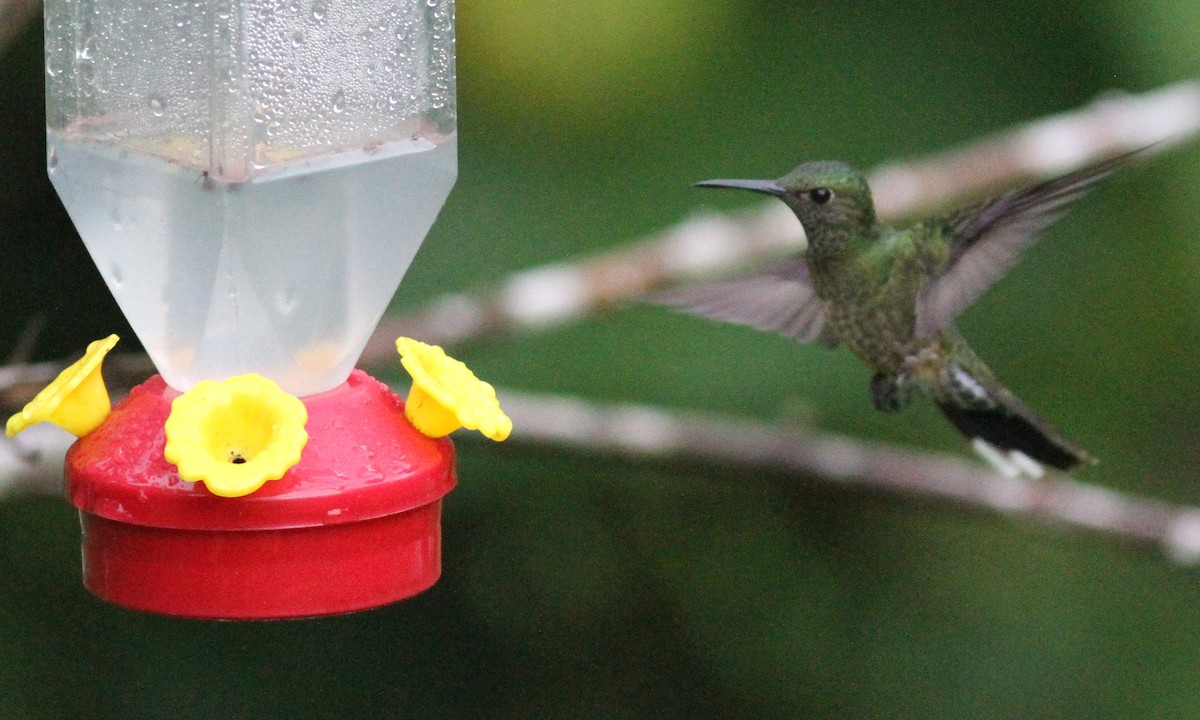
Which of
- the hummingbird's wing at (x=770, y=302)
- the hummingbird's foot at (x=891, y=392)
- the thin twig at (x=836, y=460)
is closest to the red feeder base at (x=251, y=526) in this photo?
the hummingbird's wing at (x=770, y=302)

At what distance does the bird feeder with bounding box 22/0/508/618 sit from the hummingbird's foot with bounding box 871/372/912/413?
1199 millimetres

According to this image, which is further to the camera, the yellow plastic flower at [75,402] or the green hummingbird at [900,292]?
the green hummingbird at [900,292]

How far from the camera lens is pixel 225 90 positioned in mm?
1883

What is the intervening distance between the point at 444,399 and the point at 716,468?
1.95 m

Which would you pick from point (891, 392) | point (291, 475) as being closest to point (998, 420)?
point (891, 392)

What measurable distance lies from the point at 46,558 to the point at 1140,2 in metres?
3.22

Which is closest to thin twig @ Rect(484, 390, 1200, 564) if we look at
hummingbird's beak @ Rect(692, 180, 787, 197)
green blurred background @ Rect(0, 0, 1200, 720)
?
green blurred background @ Rect(0, 0, 1200, 720)

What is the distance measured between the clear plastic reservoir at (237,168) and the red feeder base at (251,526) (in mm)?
214

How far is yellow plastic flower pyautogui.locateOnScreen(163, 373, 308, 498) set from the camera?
61.4 inches

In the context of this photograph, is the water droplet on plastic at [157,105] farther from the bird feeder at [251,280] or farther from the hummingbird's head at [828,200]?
the hummingbird's head at [828,200]

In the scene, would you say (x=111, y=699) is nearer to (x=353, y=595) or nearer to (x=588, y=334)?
(x=588, y=334)

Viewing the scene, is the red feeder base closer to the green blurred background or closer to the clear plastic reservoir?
the clear plastic reservoir

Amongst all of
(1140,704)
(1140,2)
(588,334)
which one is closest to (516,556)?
(588,334)

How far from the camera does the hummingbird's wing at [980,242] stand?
2510mm
